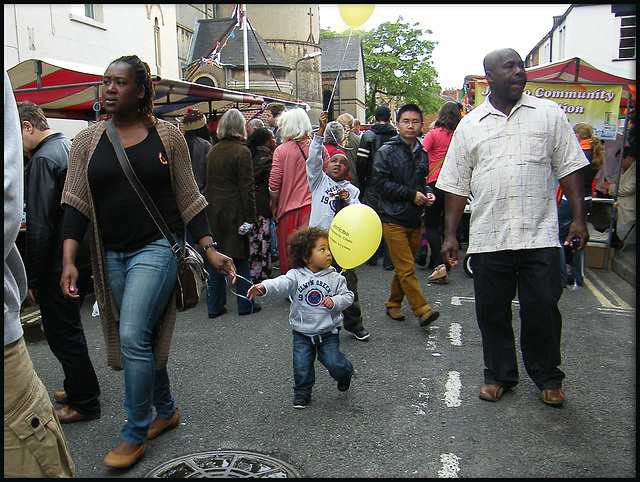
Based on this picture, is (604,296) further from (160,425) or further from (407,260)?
(160,425)

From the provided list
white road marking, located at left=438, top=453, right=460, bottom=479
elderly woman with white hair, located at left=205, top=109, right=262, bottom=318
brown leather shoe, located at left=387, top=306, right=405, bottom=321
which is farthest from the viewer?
elderly woman with white hair, located at left=205, top=109, right=262, bottom=318

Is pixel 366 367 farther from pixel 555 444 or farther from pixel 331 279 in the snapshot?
pixel 555 444

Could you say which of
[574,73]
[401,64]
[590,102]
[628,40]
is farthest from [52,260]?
[401,64]

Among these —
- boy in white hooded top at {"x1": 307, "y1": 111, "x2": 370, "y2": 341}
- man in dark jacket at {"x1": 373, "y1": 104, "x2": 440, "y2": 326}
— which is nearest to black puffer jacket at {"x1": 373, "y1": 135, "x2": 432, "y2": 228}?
man in dark jacket at {"x1": 373, "y1": 104, "x2": 440, "y2": 326}

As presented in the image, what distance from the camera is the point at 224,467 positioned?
3.08 m

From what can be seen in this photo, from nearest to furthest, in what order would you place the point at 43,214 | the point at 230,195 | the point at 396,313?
1. the point at 43,214
2. the point at 396,313
3. the point at 230,195

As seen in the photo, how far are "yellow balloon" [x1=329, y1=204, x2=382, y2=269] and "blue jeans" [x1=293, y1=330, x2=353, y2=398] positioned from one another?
23.8 inches

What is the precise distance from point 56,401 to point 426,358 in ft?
9.27

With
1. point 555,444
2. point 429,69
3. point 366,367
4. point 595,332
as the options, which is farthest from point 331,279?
point 429,69

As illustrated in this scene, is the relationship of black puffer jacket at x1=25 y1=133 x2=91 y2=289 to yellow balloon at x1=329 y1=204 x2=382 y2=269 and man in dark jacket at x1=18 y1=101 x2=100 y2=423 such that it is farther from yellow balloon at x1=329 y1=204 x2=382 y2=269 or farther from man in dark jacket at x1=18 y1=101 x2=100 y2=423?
yellow balloon at x1=329 y1=204 x2=382 y2=269

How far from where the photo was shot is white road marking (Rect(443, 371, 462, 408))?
12.7ft

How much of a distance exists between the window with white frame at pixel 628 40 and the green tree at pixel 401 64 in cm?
4121

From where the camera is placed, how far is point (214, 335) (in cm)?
555

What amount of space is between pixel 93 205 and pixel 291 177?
3109 millimetres
